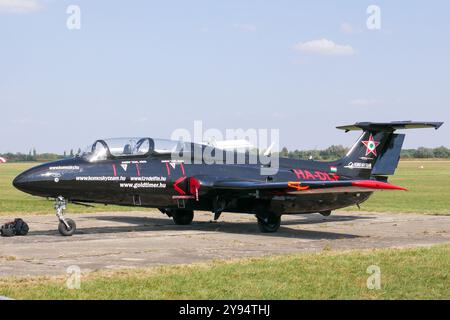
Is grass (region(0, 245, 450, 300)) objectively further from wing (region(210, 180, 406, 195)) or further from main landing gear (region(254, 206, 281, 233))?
main landing gear (region(254, 206, 281, 233))

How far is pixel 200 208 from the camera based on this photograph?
18375 millimetres

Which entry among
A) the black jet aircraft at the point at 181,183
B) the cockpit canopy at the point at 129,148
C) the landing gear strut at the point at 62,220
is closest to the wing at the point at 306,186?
the black jet aircraft at the point at 181,183

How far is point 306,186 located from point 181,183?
337 centimetres

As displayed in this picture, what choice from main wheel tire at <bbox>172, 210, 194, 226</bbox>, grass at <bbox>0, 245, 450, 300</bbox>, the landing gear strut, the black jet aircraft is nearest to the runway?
the landing gear strut

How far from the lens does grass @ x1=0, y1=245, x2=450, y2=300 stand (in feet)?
28.6

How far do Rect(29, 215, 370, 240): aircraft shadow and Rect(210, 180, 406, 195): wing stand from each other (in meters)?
1.19

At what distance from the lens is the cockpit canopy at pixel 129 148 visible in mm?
17025

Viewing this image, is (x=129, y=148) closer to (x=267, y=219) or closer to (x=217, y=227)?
(x=217, y=227)

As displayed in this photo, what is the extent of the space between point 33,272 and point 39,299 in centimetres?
248

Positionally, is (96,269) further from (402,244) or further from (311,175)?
(311,175)

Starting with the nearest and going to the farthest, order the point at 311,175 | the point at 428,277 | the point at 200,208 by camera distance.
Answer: the point at 428,277
the point at 200,208
the point at 311,175

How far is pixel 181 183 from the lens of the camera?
58.4ft
